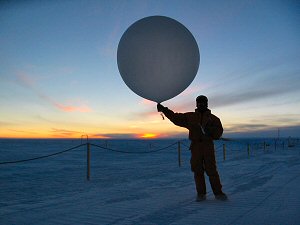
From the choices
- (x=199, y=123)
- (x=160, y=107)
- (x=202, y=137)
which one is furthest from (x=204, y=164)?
(x=160, y=107)

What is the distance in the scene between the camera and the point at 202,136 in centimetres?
505

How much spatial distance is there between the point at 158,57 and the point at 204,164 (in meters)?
1.88

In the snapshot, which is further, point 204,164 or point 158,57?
point 204,164

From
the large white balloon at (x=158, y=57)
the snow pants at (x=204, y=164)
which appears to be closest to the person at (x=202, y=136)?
the snow pants at (x=204, y=164)

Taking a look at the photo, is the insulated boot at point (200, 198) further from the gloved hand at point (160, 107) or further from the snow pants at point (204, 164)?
the gloved hand at point (160, 107)

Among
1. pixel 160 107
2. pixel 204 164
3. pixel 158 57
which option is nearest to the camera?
pixel 158 57

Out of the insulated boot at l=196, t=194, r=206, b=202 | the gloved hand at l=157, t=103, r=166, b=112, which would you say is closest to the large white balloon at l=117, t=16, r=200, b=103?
the gloved hand at l=157, t=103, r=166, b=112

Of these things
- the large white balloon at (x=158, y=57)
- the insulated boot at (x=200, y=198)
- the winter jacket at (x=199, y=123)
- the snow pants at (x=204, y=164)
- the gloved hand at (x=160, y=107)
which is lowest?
the insulated boot at (x=200, y=198)

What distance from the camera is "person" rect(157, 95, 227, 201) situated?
16.5 feet

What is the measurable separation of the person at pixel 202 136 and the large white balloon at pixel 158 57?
1.19ft

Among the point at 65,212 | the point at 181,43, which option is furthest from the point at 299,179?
the point at 65,212

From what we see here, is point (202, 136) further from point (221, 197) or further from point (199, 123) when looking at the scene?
point (221, 197)

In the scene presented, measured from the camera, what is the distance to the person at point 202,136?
5035 mm

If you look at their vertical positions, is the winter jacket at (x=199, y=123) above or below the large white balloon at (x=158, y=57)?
below
